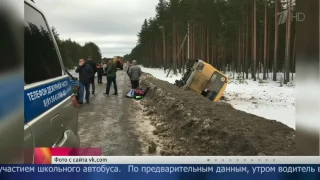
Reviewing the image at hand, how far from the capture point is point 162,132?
9.71 ft

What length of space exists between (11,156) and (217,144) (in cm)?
116

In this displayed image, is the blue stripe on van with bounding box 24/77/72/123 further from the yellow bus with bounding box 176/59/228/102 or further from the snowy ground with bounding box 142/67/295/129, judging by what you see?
the yellow bus with bounding box 176/59/228/102

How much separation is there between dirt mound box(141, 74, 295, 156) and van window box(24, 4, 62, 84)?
35.1 inches

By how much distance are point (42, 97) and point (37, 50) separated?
1.00ft


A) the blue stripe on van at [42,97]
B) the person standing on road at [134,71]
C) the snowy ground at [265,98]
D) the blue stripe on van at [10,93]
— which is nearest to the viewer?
the blue stripe on van at [10,93]

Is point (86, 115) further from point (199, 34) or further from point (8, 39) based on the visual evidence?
point (8, 39)

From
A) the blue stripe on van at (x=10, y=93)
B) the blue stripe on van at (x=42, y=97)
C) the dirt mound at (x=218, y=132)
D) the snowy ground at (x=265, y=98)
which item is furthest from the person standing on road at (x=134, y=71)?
the blue stripe on van at (x=10, y=93)

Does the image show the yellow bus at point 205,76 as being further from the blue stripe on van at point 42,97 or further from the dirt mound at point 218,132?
the blue stripe on van at point 42,97

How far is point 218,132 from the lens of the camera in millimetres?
2545

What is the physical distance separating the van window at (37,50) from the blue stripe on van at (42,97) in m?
0.06

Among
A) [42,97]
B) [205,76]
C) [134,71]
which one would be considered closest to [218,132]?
[42,97]

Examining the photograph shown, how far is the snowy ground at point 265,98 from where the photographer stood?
1.86 metres

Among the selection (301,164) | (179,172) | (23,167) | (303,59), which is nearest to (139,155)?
(179,172)

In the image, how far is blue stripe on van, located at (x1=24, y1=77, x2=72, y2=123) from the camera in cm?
173
